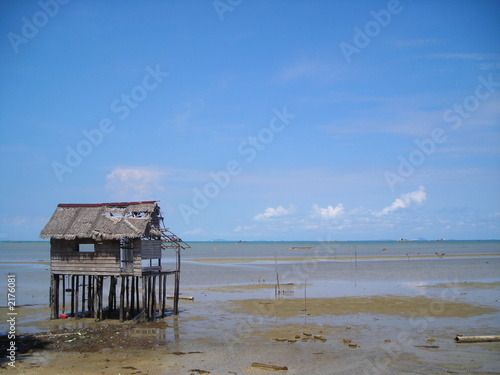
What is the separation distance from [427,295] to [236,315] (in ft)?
48.5

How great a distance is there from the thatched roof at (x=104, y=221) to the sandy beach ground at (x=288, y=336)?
4.40m

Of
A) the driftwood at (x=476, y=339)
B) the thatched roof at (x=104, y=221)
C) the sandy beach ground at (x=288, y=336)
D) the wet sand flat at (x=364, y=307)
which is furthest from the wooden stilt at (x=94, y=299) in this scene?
the driftwood at (x=476, y=339)

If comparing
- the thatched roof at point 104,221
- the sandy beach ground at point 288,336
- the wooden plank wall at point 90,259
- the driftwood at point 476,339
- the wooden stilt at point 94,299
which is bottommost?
the sandy beach ground at point 288,336

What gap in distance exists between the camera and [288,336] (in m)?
21.0

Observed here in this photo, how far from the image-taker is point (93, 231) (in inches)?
942

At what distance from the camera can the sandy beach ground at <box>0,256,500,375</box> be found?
16516mm

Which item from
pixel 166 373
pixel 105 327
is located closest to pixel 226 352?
pixel 166 373

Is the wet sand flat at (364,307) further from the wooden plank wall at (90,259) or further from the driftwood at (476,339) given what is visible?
the wooden plank wall at (90,259)

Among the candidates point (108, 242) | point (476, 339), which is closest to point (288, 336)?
point (476, 339)

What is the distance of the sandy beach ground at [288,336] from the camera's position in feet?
54.2

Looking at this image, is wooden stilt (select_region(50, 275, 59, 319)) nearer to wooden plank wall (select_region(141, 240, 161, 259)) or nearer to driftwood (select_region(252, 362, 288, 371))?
wooden plank wall (select_region(141, 240, 161, 259))

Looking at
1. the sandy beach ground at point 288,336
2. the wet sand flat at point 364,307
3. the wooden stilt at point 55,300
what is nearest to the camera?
the sandy beach ground at point 288,336

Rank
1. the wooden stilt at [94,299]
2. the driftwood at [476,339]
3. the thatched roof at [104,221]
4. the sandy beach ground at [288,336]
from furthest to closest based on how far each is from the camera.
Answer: the wooden stilt at [94,299] < the thatched roof at [104,221] < the driftwood at [476,339] < the sandy beach ground at [288,336]

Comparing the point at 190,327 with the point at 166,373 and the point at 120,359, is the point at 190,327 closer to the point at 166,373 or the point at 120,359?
the point at 120,359
